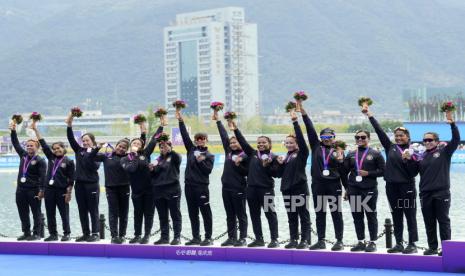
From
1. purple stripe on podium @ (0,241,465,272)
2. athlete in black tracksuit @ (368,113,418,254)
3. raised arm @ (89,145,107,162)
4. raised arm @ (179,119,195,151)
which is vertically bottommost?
purple stripe on podium @ (0,241,465,272)

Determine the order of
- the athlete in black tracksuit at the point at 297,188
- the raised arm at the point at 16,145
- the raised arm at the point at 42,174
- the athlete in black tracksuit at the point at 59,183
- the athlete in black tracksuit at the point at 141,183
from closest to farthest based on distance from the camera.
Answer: the athlete in black tracksuit at the point at 297,188
the athlete in black tracksuit at the point at 141,183
the athlete in black tracksuit at the point at 59,183
the raised arm at the point at 42,174
the raised arm at the point at 16,145

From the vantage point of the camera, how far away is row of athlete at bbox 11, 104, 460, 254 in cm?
1091

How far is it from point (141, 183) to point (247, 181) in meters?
1.70

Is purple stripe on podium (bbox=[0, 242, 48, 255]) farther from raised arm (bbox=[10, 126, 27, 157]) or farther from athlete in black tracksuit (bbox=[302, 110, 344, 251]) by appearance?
athlete in black tracksuit (bbox=[302, 110, 344, 251])

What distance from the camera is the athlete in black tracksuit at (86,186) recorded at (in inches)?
507

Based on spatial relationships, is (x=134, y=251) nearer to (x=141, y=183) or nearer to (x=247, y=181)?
(x=141, y=183)

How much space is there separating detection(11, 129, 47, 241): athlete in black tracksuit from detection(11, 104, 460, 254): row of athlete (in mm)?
16

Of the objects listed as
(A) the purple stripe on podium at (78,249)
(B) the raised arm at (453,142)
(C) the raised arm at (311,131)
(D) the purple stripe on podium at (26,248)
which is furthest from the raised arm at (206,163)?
(B) the raised arm at (453,142)

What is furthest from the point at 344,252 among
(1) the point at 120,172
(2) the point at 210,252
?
(1) the point at 120,172

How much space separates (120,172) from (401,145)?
167 inches

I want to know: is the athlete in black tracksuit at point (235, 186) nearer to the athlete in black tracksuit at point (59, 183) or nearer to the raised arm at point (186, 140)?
the raised arm at point (186, 140)

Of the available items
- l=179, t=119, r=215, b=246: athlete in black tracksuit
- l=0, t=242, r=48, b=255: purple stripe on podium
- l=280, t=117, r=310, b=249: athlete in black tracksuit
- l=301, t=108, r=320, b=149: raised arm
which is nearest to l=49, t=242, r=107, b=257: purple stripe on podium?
l=0, t=242, r=48, b=255: purple stripe on podium

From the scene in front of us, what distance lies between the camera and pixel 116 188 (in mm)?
12789

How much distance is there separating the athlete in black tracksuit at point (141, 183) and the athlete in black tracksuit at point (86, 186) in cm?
63
